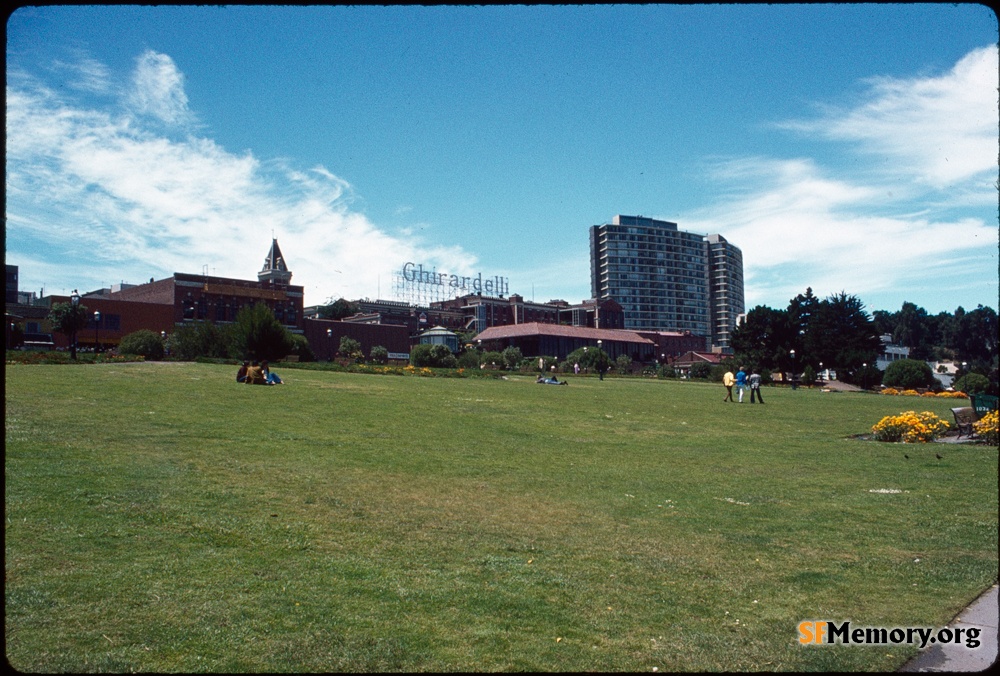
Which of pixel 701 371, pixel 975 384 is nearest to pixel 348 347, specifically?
pixel 701 371

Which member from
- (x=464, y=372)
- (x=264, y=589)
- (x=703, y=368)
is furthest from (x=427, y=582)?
(x=703, y=368)

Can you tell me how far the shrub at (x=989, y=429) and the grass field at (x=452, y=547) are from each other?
104 centimetres

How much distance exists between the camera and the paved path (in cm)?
522

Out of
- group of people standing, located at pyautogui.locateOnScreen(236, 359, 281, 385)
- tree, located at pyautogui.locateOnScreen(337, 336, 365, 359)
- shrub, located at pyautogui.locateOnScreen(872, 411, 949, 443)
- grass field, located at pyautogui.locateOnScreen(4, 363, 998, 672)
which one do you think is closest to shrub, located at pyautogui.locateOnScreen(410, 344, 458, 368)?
tree, located at pyautogui.locateOnScreen(337, 336, 365, 359)

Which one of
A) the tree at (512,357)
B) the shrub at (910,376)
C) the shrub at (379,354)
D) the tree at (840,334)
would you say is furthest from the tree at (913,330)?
the shrub at (379,354)

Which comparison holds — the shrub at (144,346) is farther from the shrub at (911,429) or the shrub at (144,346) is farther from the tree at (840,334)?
the tree at (840,334)

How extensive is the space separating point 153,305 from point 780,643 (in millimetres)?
93377

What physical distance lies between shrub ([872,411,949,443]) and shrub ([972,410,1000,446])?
1.20 meters

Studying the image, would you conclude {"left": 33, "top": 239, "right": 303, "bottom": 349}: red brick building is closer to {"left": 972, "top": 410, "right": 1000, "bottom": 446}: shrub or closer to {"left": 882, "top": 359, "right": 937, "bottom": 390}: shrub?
{"left": 882, "top": 359, "right": 937, "bottom": 390}: shrub

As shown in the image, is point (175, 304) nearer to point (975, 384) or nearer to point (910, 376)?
point (910, 376)

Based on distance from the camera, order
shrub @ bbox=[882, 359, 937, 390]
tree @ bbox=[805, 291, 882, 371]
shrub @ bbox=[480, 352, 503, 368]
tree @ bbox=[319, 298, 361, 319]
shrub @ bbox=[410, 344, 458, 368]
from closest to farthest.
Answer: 1. shrub @ bbox=[882, 359, 937, 390]
2. shrub @ bbox=[410, 344, 458, 368]
3. shrub @ bbox=[480, 352, 503, 368]
4. tree @ bbox=[805, 291, 882, 371]
5. tree @ bbox=[319, 298, 361, 319]

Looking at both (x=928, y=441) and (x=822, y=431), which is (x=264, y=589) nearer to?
(x=928, y=441)

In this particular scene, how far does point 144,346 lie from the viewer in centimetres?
5072

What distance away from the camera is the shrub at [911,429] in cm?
1992
